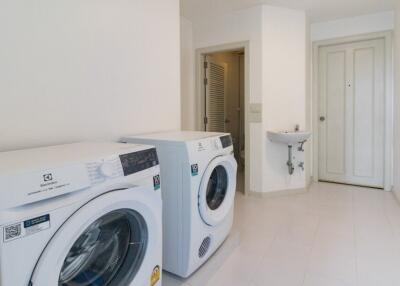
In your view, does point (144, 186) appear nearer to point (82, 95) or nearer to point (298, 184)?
point (82, 95)

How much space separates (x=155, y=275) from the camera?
1.12 m

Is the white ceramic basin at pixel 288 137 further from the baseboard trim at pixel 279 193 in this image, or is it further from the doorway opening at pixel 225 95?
the baseboard trim at pixel 279 193

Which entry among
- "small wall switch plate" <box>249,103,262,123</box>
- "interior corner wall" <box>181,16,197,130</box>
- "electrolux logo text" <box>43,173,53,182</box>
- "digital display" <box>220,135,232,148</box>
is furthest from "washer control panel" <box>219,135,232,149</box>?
"interior corner wall" <box>181,16,197,130</box>

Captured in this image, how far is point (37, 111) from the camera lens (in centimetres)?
126

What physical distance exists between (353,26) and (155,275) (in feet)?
12.2

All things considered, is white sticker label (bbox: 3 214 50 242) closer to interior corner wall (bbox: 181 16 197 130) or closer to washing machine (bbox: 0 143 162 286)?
washing machine (bbox: 0 143 162 286)

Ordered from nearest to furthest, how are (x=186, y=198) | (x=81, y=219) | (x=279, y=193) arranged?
(x=81, y=219) → (x=186, y=198) → (x=279, y=193)

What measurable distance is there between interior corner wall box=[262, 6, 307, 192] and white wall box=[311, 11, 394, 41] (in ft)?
1.59

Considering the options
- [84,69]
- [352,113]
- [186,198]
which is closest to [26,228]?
[186,198]

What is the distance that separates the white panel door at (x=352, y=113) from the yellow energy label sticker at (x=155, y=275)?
324cm

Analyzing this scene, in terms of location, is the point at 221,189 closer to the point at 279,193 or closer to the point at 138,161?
the point at 138,161

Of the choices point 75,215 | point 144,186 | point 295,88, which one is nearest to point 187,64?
point 295,88

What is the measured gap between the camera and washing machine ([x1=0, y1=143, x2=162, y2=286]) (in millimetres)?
666

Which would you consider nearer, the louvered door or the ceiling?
the ceiling
